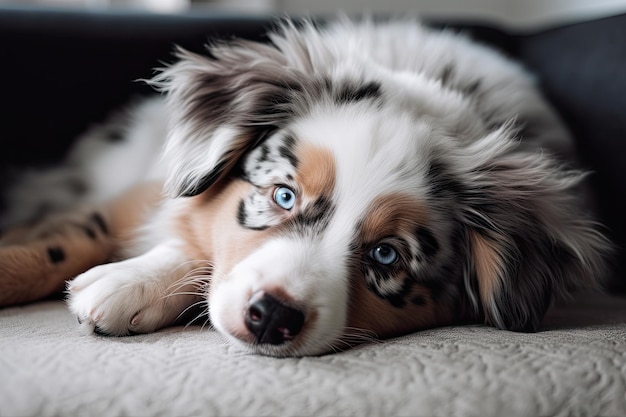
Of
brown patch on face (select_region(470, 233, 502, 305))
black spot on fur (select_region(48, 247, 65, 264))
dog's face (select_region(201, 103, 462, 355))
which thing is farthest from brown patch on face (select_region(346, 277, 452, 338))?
black spot on fur (select_region(48, 247, 65, 264))

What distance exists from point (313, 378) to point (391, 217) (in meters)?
0.47

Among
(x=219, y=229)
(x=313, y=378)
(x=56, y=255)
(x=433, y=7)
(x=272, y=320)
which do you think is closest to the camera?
(x=313, y=378)

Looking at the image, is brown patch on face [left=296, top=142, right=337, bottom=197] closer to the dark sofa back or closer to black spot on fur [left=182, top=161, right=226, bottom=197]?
black spot on fur [left=182, top=161, right=226, bottom=197]

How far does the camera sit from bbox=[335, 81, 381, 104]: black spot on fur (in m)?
1.73

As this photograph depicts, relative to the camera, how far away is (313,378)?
1.21 meters

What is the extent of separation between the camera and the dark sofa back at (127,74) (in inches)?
87.0

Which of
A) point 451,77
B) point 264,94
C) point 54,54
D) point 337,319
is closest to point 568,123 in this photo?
point 451,77

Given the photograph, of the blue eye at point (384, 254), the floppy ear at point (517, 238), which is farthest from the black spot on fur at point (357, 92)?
the blue eye at point (384, 254)

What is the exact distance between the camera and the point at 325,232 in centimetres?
153

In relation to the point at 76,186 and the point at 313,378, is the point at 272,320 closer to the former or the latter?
the point at 313,378

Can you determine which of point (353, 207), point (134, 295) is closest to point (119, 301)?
point (134, 295)

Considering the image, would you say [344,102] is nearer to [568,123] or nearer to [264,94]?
[264,94]

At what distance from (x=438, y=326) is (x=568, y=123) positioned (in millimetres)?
1049

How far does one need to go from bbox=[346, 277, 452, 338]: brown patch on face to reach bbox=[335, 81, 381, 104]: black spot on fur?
457mm
